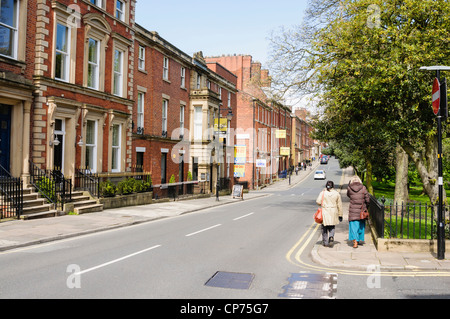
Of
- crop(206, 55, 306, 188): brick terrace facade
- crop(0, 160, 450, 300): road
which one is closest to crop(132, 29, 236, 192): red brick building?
crop(206, 55, 306, 188): brick terrace facade

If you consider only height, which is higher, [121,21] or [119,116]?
[121,21]

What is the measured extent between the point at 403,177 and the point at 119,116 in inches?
697

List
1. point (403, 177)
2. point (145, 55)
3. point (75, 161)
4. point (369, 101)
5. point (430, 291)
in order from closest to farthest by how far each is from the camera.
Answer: point (430, 291) < point (369, 101) < point (75, 161) < point (403, 177) < point (145, 55)

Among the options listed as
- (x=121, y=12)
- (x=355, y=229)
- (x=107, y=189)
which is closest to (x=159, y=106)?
(x=121, y=12)

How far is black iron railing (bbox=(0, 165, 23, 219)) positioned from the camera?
14.7 meters

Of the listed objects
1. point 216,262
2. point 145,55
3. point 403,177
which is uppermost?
point 145,55

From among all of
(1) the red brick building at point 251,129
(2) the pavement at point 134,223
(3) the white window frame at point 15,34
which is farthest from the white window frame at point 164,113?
(1) the red brick building at point 251,129

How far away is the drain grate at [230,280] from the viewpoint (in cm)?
736

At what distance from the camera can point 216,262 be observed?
365 inches

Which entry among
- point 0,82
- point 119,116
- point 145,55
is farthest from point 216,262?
point 145,55

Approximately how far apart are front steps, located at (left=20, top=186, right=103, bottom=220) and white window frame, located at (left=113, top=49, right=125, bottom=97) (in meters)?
7.17

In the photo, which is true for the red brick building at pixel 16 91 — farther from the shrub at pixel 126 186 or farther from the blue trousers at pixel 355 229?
the blue trousers at pixel 355 229

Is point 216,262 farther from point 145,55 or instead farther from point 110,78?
point 145,55

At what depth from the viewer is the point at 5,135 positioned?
16562 millimetres
